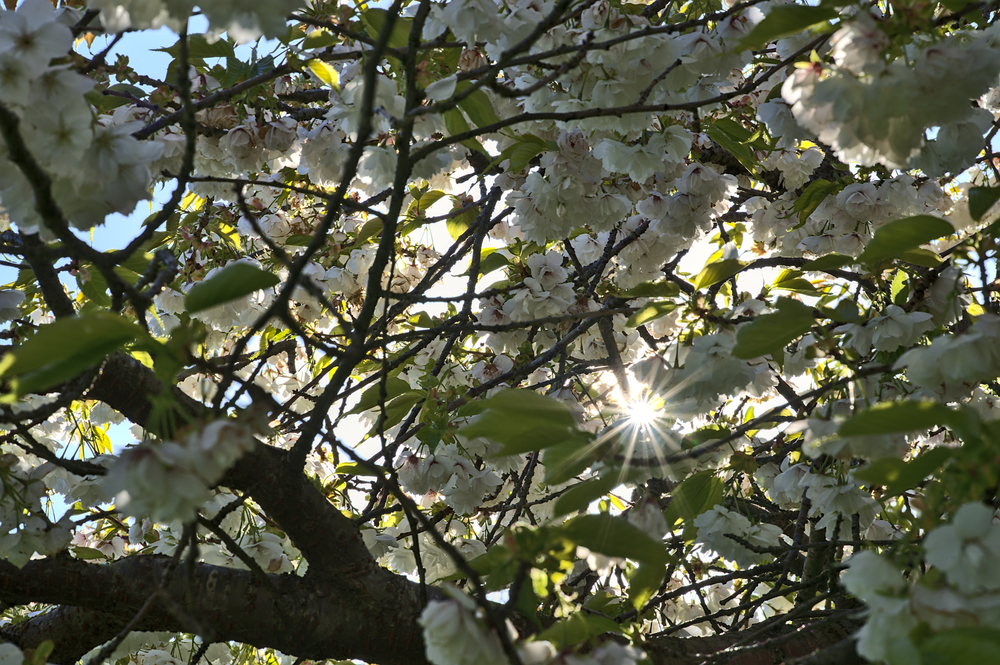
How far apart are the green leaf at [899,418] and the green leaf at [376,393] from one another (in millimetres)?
1168

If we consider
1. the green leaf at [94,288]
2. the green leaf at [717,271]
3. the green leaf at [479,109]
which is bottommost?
the green leaf at [717,271]

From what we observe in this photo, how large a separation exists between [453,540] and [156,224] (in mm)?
1579

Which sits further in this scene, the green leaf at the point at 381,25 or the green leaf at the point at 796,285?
the green leaf at the point at 796,285

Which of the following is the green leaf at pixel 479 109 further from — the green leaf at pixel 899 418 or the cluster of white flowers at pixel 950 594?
the cluster of white flowers at pixel 950 594

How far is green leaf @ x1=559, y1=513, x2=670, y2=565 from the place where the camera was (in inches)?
31.2

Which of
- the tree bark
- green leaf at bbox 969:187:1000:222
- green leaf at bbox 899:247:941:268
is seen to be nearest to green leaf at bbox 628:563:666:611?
the tree bark

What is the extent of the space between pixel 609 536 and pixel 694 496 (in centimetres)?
75

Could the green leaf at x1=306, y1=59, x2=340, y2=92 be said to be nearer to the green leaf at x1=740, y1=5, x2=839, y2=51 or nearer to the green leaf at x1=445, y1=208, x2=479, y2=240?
the green leaf at x1=445, y1=208, x2=479, y2=240

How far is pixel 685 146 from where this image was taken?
5.92 feet

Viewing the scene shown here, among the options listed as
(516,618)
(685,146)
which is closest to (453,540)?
(516,618)

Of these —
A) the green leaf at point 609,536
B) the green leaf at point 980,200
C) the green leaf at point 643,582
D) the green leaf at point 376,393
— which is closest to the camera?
the green leaf at point 609,536


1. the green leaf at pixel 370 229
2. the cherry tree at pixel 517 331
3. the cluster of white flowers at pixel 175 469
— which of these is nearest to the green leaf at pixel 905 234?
the cherry tree at pixel 517 331

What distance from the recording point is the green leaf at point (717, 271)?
1.35 meters

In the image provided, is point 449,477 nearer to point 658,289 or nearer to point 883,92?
point 658,289
